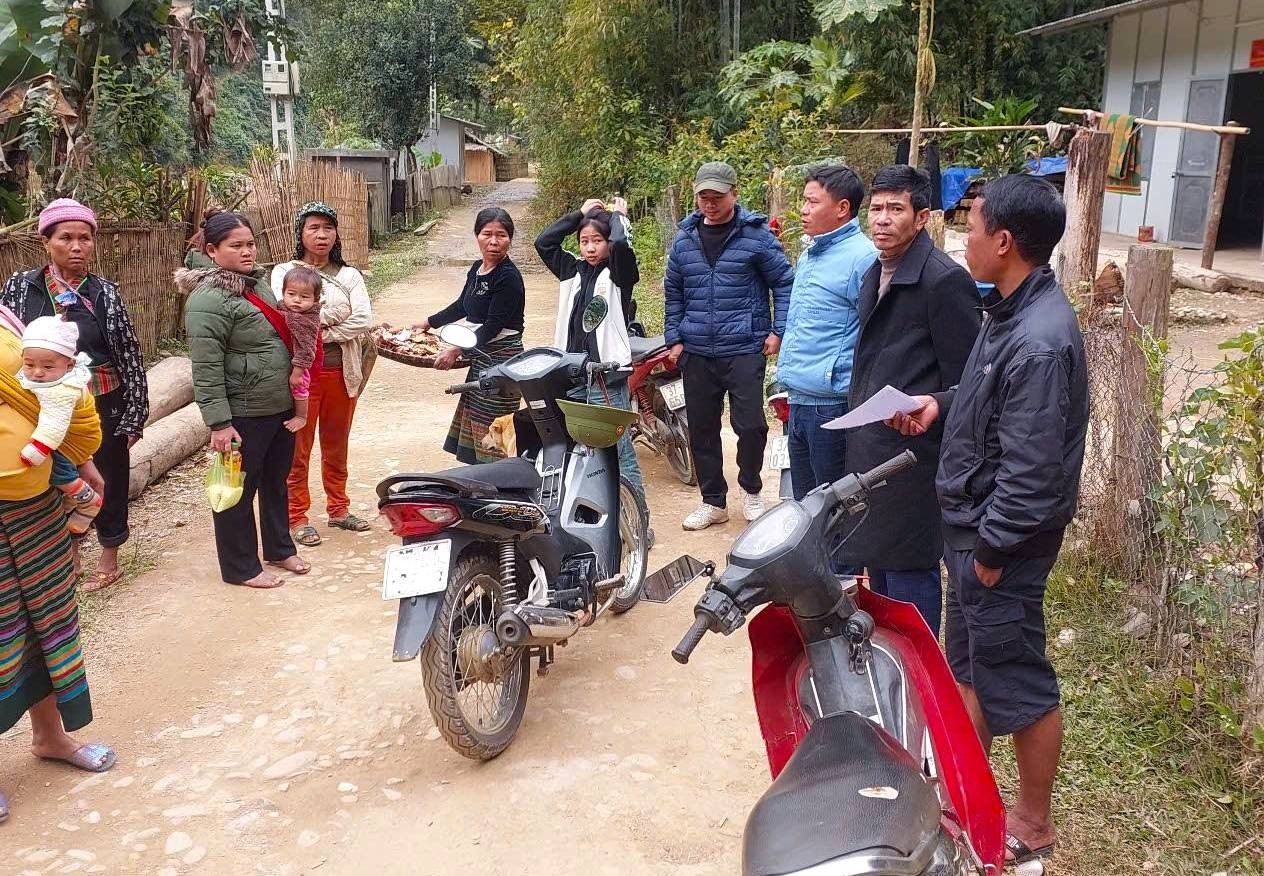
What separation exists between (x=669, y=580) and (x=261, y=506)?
261cm

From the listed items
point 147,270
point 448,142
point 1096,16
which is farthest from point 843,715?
point 448,142

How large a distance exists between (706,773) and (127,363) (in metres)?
3.24

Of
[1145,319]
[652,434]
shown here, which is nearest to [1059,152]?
[652,434]

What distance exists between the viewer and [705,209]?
4.84 metres

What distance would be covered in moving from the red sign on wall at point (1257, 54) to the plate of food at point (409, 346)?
1107 centimetres

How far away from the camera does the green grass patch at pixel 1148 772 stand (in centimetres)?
263

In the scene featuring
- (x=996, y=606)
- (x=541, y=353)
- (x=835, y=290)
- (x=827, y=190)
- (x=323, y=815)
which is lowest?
(x=323, y=815)

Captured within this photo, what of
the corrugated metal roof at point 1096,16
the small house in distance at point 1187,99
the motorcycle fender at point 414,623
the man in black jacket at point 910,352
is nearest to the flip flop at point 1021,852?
the man in black jacket at point 910,352

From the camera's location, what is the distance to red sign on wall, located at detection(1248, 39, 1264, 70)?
11.3 metres

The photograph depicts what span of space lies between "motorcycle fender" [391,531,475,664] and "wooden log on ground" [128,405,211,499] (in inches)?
139

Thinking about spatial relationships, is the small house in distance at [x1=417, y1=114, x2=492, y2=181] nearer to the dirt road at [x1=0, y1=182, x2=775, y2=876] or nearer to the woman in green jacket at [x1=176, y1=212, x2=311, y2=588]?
the woman in green jacket at [x1=176, y1=212, x2=311, y2=588]

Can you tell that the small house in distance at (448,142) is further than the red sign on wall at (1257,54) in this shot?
Yes

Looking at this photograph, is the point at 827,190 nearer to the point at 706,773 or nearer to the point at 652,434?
the point at 706,773

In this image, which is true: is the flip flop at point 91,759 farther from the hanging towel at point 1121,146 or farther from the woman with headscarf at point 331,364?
the hanging towel at point 1121,146
